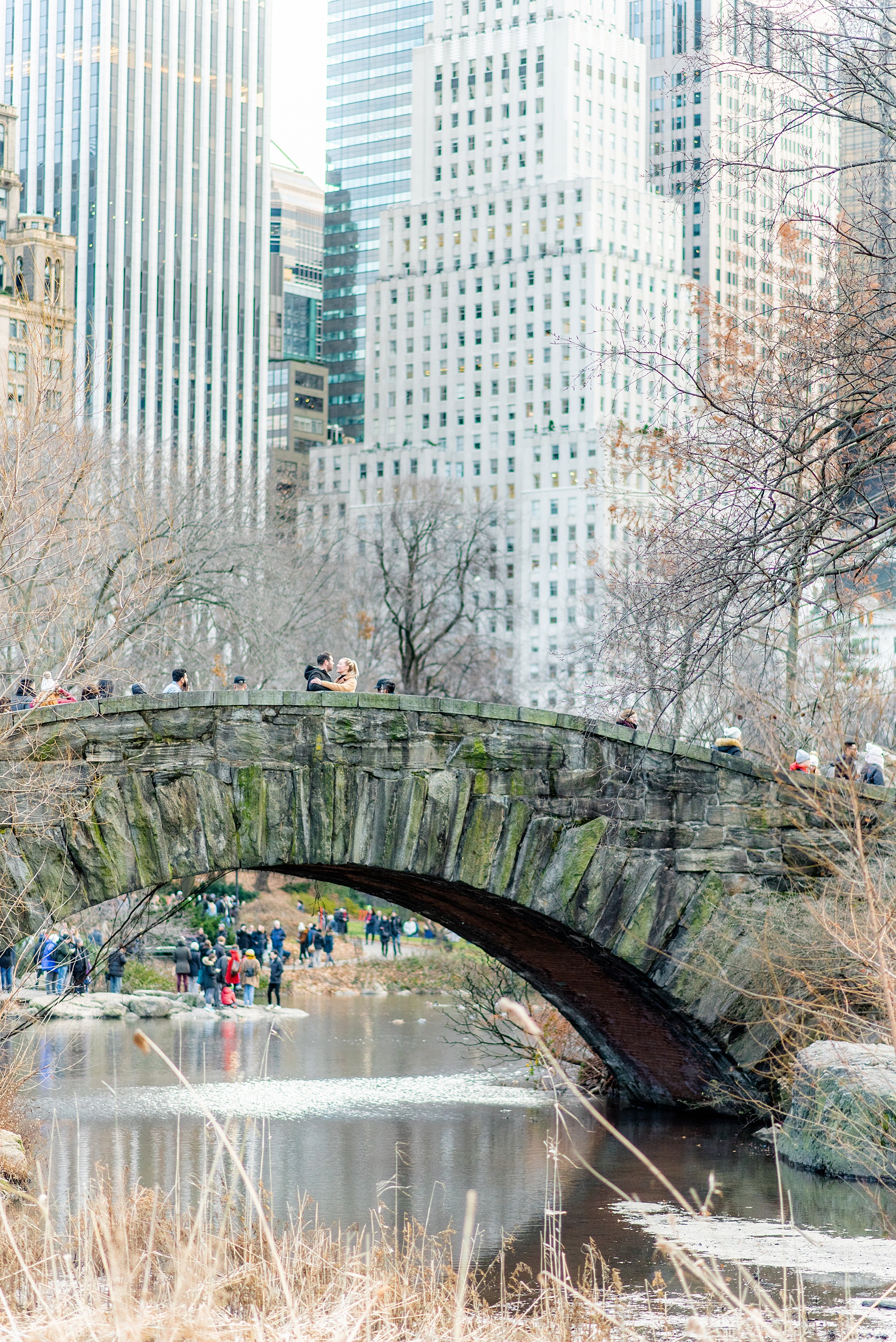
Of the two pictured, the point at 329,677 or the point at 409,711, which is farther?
the point at 329,677

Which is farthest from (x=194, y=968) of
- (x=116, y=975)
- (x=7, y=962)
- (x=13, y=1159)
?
(x=13, y=1159)

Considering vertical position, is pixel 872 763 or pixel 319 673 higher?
pixel 319 673

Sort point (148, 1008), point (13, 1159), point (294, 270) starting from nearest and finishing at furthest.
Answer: point (13, 1159) < point (148, 1008) < point (294, 270)

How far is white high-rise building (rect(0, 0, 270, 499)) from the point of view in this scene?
141750 millimetres

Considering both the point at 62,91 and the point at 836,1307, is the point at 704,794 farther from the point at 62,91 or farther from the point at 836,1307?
the point at 62,91

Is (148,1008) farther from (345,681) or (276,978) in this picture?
(345,681)

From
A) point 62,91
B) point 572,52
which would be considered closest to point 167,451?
point 572,52

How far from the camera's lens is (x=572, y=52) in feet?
433

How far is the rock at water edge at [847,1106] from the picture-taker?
15273mm

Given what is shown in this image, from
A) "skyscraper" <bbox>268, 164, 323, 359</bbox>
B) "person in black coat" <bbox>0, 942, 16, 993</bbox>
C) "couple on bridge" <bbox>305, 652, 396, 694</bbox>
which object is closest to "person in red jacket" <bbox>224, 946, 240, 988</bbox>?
"person in black coat" <bbox>0, 942, 16, 993</bbox>

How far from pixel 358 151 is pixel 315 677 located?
516 feet

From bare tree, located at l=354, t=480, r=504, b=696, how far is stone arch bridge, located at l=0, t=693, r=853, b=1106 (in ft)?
128

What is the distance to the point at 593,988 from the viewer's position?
20438mm

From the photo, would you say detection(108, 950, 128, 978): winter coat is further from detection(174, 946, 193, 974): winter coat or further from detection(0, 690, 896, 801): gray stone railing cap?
detection(0, 690, 896, 801): gray stone railing cap
